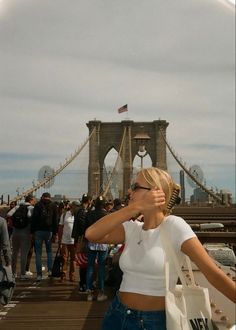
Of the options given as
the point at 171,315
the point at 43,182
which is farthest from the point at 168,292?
the point at 43,182

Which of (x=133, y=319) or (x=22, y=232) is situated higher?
(x=133, y=319)

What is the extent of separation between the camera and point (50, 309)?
4.30 metres

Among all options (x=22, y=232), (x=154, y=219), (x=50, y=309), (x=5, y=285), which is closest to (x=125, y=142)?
(x=22, y=232)

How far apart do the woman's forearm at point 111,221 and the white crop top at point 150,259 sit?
12 cm

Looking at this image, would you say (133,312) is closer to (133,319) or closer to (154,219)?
(133,319)

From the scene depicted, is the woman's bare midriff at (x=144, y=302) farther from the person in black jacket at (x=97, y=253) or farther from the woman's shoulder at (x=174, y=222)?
the person in black jacket at (x=97, y=253)

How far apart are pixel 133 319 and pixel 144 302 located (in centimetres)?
6

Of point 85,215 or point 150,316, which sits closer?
point 150,316

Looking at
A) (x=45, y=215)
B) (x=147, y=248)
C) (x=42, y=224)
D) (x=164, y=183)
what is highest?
(x=164, y=183)

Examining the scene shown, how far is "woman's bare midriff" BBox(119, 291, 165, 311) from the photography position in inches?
59.3

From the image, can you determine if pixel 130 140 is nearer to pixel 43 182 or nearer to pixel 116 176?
pixel 116 176

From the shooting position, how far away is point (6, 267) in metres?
2.84

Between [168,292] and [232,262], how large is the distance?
229cm

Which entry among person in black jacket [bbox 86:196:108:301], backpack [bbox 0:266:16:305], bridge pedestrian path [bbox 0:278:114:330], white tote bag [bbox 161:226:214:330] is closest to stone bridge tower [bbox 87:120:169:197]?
bridge pedestrian path [bbox 0:278:114:330]
